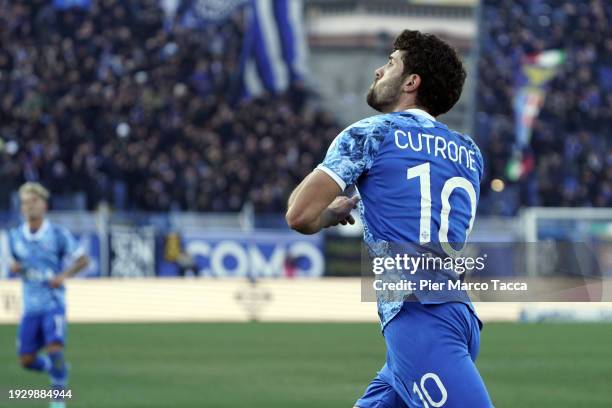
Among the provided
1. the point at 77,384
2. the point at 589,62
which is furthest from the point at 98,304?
the point at 589,62

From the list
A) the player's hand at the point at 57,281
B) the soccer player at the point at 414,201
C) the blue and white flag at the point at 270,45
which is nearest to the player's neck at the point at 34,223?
the player's hand at the point at 57,281

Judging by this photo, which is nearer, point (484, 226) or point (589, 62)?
point (484, 226)

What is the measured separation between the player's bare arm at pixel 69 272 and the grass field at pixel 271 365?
1087 mm

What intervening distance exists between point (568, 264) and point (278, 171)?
33.0ft

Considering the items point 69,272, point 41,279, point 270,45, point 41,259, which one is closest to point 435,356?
point 69,272

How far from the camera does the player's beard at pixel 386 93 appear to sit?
15.0 feet

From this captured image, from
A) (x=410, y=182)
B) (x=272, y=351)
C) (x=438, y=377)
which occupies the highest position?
(x=410, y=182)

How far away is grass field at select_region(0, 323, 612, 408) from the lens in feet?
38.2

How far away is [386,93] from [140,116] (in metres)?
23.7

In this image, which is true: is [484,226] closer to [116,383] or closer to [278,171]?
[278,171]

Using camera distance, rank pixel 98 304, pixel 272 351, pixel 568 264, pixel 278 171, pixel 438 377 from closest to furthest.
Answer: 1. pixel 438 377
2. pixel 272 351
3. pixel 568 264
4. pixel 98 304
5. pixel 278 171

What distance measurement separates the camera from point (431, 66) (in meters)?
4.48

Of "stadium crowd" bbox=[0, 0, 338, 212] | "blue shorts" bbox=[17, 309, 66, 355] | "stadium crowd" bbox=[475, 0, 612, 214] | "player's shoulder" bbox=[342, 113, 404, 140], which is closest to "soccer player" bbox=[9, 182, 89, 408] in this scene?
"blue shorts" bbox=[17, 309, 66, 355]

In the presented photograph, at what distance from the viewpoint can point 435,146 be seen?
451 cm
